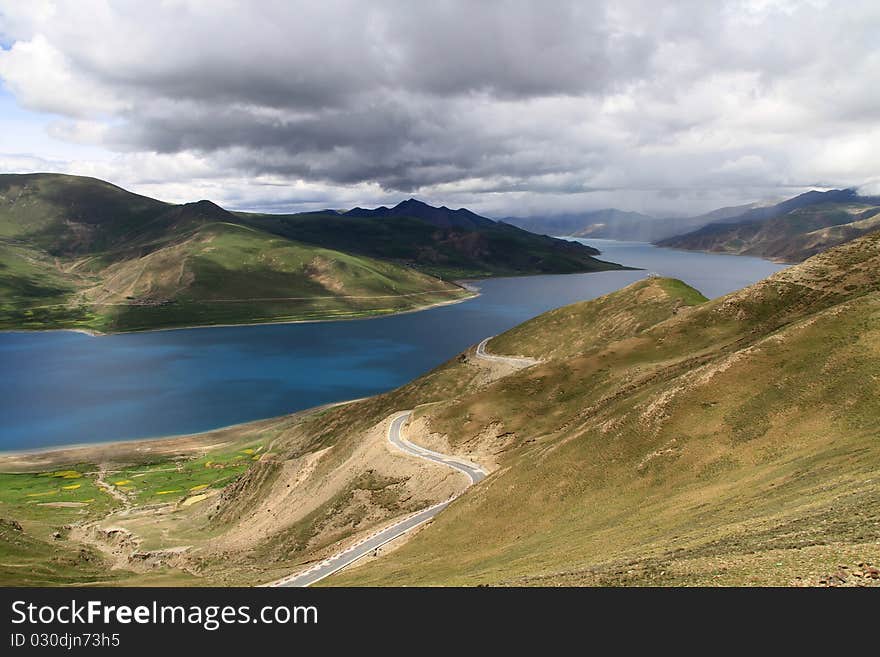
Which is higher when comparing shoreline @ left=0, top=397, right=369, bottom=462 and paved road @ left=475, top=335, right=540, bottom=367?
paved road @ left=475, top=335, right=540, bottom=367

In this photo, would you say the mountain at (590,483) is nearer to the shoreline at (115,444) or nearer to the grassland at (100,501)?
the grassland at (100,501)

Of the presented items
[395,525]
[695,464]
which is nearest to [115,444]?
[395,525]

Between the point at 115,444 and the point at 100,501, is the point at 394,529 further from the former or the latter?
the point at 115,444

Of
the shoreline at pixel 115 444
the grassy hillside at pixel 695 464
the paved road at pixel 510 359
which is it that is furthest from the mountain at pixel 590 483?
the paved road at pixel 510 359

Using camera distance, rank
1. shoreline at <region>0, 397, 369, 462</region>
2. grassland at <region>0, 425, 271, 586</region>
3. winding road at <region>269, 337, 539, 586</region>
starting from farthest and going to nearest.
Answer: shoreline at <region>0, 397, 369, 462</region>, grassland at <region>0, 425, 271, 586</region>, winding road at <region>269, 337, 539, 586</region>

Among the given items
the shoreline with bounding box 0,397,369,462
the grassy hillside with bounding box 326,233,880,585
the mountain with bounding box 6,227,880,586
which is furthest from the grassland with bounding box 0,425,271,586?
the grassy hillside with bounding box 326,233,880,585

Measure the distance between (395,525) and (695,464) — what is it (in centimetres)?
3428

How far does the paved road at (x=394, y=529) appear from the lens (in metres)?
51.8

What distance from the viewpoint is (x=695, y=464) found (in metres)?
52.2

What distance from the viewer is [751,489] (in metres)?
41.2

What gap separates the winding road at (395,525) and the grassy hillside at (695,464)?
12.2 feet

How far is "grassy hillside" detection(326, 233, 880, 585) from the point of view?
1105 inches

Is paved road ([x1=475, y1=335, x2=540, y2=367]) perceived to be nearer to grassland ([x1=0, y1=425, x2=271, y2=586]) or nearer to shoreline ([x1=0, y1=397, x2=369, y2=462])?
shoreline ([x1=0, y1=397, x2=369, y2=462])
